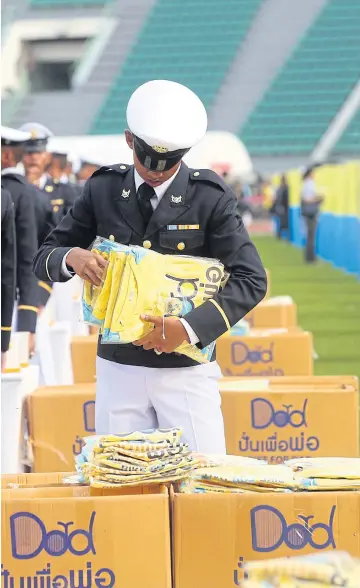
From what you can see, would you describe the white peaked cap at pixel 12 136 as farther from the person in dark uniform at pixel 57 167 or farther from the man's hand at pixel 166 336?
the person in dark uniform at pixel 57 167

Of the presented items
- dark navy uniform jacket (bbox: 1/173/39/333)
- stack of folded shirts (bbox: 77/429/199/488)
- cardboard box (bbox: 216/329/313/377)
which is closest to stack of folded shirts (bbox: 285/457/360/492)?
stack of folded shirts (bbox: 77/429/199/488)

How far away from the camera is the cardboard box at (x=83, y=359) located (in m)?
6.60

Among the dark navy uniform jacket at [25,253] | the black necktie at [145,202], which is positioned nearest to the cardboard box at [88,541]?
the black necktie at [145,202]

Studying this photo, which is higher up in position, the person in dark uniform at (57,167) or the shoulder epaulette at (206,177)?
the person in dark uniform at (57,167)

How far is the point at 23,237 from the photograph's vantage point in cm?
599

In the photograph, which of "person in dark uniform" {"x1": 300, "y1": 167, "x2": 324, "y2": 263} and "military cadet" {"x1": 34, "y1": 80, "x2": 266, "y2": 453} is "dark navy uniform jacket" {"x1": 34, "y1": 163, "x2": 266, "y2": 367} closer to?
"military cadet" {"x1": 34, "y1": 80, "x2": 266, "y2": 453}

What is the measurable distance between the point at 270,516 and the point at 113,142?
18.7 meters

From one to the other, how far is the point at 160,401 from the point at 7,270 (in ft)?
5.91

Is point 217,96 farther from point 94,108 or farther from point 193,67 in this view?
point 94,108

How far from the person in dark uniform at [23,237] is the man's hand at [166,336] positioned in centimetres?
262

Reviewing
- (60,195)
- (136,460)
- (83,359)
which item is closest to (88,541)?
(136,460)

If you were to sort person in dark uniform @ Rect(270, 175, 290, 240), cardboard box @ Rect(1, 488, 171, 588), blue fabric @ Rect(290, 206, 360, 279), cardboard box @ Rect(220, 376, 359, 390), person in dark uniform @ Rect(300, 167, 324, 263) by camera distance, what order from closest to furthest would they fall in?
cardboard box @ Rect(1, 488, 171, 588) → cardboard box @ Rect(220, 376, 359, 390) → blue fabric @ Rect(290, 206, 360, 279) → person in dark uniform @ Rect(300, 167, 324, 263) → person in dark uniform @ Rect(270, 175, 290, 240)

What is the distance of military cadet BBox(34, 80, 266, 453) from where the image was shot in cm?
336

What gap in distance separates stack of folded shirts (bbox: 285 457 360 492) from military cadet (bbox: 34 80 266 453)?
18.8 inches
